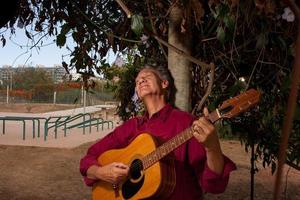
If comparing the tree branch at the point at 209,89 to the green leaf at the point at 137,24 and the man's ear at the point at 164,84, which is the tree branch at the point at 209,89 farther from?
the green leaf at the point at 137,24

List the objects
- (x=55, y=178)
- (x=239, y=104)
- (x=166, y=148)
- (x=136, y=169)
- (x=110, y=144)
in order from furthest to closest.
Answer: (x=55, y=178)
(x=110, y=144)
(x=136, y=169)
(x=166, y=148)
(x=239, y=104)

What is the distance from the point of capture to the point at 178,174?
2.18 metres

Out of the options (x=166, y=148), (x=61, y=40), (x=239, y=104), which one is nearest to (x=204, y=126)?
(x=239, y=104)

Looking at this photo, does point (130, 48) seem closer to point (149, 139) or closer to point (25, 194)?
point (149, 139)

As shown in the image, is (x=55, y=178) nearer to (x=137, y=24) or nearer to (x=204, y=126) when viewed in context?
(x=137, y=24)

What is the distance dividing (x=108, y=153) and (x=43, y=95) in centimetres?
4460

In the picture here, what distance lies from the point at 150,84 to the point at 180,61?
181 mm

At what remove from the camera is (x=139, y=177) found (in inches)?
90.7

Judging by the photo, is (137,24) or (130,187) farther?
(130,187)

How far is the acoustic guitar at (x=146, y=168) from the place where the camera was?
214 cm

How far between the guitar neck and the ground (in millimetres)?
3399

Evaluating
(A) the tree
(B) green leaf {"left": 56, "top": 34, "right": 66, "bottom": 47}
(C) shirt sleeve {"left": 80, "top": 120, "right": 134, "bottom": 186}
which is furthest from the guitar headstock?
(A) the tree

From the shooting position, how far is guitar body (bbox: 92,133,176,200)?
2.15 m

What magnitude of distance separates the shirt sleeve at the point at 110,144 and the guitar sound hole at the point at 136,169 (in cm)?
17
